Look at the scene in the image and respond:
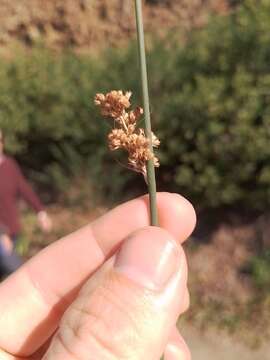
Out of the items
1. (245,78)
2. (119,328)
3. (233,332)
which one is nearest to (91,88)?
(245,78)

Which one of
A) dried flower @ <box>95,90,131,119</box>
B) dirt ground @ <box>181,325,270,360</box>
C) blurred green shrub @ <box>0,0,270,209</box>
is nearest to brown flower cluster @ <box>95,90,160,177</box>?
dried flower @ <box>95,90,131,119</box>

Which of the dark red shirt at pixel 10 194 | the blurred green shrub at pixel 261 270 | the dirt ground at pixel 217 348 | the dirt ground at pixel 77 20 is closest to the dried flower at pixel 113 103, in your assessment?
the dark red shirt at pixel 10 194

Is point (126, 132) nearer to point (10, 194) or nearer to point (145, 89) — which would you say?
point (145, 89)

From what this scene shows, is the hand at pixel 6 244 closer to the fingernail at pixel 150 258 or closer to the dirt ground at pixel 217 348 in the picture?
the dirt ground at pixel 217 348

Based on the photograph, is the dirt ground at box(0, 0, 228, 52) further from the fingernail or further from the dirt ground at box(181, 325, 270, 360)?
the fingernail

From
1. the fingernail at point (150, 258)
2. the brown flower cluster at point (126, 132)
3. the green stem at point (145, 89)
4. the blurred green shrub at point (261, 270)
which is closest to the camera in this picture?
the green stem at point (145, 89)

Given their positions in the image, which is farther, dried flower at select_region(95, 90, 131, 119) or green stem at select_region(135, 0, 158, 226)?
dried flower at select_region(95, 90, 131, 119)
